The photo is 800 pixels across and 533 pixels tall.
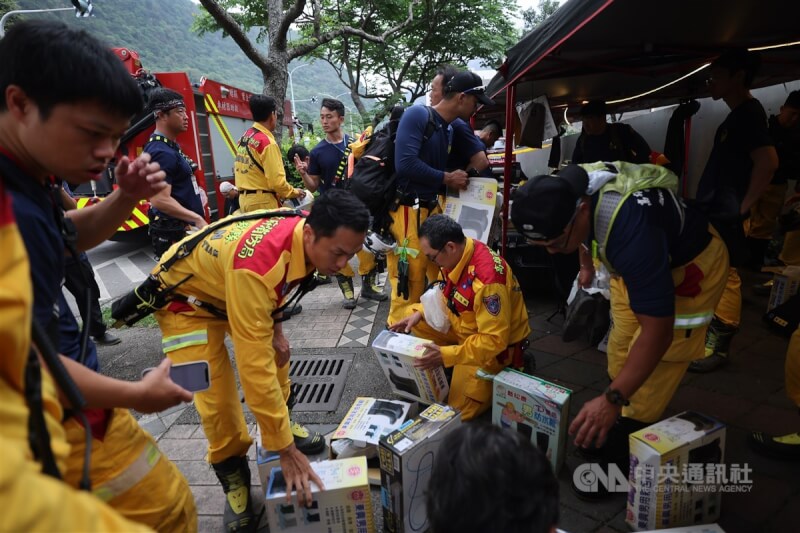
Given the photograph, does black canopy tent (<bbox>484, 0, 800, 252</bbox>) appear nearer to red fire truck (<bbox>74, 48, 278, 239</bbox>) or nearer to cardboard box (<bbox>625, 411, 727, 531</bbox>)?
cardboard box (<bbox>625, 411, 727, 531</bbox>)

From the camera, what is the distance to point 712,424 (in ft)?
6.16

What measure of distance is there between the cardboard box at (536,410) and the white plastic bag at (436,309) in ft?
2.32

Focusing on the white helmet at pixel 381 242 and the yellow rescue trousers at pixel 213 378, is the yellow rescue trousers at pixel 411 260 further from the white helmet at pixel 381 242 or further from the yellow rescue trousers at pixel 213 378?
the yellow rescue trousers at pixel 213 378

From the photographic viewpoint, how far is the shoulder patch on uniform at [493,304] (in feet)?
8.40

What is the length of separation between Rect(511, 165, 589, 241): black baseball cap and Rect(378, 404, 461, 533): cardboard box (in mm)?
946

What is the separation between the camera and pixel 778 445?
2.30 meters

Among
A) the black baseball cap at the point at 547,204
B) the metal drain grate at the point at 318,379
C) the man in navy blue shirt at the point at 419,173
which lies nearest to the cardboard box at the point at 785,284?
the man in navy blue shirt at the point at 419,173

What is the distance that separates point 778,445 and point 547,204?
189cm

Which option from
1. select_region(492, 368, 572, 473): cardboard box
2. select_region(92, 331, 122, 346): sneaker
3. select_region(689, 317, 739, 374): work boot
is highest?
select_region(492, 368, 572, 473): cardboard box

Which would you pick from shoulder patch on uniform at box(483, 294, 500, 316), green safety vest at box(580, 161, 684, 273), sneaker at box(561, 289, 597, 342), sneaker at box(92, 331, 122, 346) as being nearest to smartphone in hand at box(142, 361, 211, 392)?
shoulder patch on uniform at box(483, 294, 500, 316)

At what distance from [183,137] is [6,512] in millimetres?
8278

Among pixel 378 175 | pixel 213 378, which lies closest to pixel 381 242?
pixel 378 175

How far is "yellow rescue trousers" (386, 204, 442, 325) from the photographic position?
3.38 m

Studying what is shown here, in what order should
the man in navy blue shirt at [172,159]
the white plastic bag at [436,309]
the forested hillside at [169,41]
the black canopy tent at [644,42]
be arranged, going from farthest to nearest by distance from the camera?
the forested hillside at [169,41], the man in navy blue shirt at [172,159], the white plastic bag at [436,309], the black canopy tent at [644,42]
